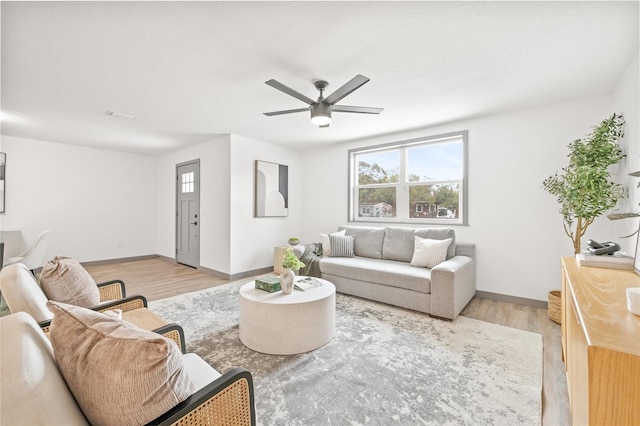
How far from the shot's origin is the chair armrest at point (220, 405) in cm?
89

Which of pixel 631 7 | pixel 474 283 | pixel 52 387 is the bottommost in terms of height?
pixel 474 283

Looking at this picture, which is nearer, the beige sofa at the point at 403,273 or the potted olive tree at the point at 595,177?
the potted olive tree at the point at 595,177

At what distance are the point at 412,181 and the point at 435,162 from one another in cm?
44

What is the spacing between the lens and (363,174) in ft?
16.6

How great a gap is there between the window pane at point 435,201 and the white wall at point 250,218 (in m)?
2.50

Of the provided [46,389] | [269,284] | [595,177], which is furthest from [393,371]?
[595,177]

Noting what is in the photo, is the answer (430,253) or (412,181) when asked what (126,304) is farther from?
(412,181)

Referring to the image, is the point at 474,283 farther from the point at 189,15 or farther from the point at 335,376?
the point at 189,15

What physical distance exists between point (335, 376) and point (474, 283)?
2.59m

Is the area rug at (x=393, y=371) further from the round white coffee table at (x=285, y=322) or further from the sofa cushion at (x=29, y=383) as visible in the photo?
the sofa cushion at (x=29, y=383)

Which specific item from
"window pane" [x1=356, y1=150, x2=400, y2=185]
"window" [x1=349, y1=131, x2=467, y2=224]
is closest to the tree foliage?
"window" [x1=349, y1=131, x2=467, y2=224]

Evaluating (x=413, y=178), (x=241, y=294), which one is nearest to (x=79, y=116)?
(x=241, y=294)

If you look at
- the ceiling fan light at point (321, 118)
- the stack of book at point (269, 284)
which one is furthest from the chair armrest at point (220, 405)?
the ceiling fan light at point (321, 118)

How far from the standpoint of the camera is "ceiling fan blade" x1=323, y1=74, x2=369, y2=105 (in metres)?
2.11
